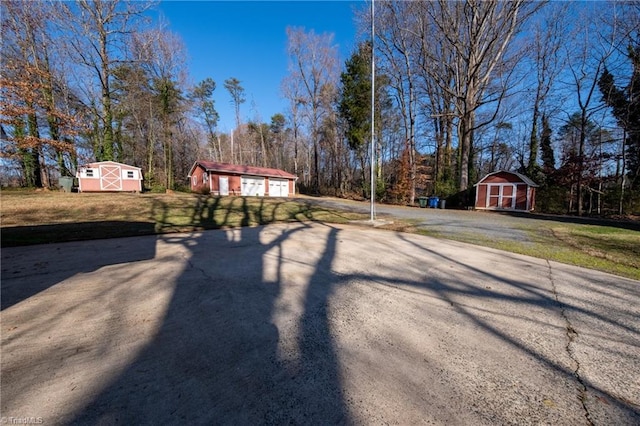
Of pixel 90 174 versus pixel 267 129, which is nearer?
pixel 90 174

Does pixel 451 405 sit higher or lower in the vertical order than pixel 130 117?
lower

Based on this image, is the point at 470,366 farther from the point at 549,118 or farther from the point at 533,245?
the point at 549,118

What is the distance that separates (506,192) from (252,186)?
22370 millimetres

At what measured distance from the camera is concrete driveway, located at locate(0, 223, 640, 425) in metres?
1.58

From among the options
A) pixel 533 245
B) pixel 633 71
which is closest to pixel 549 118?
pixel 633 71

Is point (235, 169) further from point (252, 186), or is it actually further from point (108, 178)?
point (108, 178)

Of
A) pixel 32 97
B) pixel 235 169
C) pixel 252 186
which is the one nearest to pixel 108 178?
pixel 32 97

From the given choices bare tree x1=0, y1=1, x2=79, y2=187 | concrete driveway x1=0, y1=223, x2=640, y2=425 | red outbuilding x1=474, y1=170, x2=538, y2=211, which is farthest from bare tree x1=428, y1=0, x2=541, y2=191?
bare tree x1=0, y1=1, x2=79, y2=187

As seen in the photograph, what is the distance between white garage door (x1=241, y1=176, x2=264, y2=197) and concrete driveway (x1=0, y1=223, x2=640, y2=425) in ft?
73.2

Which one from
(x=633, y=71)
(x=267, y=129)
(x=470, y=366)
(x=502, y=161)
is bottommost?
(x=470, y=366)

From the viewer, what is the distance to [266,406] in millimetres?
1566

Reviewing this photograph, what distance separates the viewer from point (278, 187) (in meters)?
29.0

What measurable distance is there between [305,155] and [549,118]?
3060 cm

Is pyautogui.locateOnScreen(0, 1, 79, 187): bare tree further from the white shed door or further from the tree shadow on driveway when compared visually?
the tree shadow on driveway
